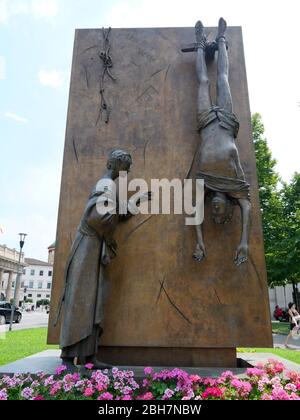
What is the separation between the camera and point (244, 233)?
210 inches

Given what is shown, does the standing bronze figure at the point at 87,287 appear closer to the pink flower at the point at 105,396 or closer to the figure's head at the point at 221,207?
the pink flower at the point at 105,396

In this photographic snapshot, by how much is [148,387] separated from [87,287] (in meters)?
1.47

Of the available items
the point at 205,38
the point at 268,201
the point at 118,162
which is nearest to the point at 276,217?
the point at 268,201

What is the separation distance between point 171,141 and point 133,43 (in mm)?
2400

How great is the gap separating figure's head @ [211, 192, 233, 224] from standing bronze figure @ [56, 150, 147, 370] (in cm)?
158

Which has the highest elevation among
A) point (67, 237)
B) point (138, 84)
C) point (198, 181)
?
point (138, 84)

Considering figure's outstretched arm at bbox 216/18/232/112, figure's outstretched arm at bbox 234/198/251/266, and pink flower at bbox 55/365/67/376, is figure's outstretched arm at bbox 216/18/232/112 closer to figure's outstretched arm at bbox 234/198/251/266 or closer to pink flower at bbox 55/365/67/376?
figure's outstretched arm at bbox 234/198/251/266

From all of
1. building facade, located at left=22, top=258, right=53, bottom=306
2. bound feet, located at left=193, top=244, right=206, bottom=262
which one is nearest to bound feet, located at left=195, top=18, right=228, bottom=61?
bound feet, located at left=193, top=244, right=206, bottom=262

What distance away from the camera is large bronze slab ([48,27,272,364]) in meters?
5.32

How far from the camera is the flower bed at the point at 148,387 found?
3.48 metres

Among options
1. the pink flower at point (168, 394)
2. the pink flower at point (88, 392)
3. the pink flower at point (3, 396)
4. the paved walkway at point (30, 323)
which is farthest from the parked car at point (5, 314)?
the pink flower at point (168, 394)
